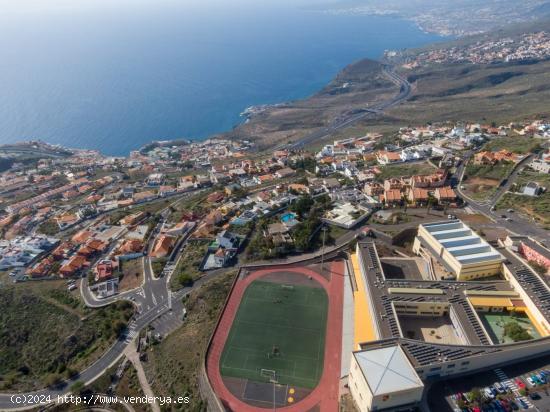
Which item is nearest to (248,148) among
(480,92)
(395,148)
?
(395,148)

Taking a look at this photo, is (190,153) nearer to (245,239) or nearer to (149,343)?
(245,239)

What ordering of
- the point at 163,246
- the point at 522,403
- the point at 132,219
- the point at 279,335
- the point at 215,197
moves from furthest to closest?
the point at 215,197 → the point at 132,219 → the point at 163,246 → the point at 279,335 → the point at 522,403

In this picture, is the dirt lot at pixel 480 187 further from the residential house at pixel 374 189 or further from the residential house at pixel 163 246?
the residential house at pixel 163 246

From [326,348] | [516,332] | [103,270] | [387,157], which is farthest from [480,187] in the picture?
[103,270]

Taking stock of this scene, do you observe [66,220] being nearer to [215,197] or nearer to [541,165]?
[215,197]

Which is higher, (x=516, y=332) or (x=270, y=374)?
(x=516, y=332)
